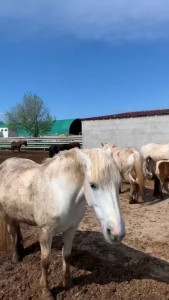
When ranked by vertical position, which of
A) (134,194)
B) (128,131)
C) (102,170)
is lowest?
(134,194)

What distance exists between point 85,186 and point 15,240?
1954 millimetres

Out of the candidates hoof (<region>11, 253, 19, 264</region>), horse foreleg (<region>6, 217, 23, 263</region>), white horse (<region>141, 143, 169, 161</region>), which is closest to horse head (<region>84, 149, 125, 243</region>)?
horse foreleg (<region>6, 217, 23, 263</region>)

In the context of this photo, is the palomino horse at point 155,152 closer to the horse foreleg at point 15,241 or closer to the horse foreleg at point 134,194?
the horse foreleg at point 134,194

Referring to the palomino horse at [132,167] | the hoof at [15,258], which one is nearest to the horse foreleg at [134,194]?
the palomino horse at [132,167]

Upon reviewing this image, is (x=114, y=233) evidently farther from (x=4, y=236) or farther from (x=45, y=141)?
(x=45, y=141)

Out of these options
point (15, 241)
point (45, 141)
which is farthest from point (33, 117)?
point (15, 241)

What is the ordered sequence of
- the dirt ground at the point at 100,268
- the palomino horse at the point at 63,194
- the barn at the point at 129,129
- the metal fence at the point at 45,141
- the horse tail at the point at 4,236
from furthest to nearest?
the metal fence at the point at 45,141
the barn at the point at 129,129
the horse tail at the point at 4,236
the dirt ground at the point at 100,268
the palomino horse at the point at 63,194

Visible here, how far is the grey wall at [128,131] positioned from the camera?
48.4 feet

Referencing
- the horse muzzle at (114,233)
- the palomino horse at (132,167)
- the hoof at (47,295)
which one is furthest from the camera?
the palomino horse at (132,167)

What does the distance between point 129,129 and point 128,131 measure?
0.14m

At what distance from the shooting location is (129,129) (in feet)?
54.1

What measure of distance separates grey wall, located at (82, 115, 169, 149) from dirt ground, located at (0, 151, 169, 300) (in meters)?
9.86

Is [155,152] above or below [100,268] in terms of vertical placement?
above

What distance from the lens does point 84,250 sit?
4.40 m
